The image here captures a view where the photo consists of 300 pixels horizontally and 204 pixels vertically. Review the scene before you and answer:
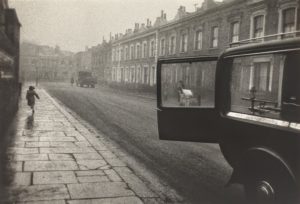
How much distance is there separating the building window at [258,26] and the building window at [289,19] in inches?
75.2

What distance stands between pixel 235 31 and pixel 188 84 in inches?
760

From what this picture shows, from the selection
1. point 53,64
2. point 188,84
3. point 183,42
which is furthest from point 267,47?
point 53,64

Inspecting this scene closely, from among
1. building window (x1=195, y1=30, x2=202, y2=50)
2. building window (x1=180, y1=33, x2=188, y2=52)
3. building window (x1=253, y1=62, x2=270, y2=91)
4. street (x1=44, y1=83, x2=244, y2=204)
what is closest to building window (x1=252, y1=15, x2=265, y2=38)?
building window (x1=195, y1=30, x2=202, y2=50)

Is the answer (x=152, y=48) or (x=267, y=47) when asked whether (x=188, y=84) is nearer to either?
(x=267, y=47)

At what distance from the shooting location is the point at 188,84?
18.7 ft

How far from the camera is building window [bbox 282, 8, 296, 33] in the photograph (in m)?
18.2

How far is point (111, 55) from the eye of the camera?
5909cm

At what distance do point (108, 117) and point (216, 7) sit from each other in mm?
14630

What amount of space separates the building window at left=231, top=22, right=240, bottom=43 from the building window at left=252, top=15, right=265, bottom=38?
1815 millimetres

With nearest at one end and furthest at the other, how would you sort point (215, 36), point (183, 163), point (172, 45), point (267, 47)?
point (267, 47), point (183, 163), point (215, 36), point (172, 45)

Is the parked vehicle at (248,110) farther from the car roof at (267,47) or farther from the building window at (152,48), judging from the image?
the building window at (152,48)

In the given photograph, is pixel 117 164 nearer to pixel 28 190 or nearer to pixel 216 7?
pixel 28 190

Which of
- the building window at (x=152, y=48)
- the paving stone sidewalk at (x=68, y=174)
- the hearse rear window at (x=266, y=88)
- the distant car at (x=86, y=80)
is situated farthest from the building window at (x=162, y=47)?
the hearse rear window at (x=266, y=88)

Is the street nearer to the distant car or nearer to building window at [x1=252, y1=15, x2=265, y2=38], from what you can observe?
building window at [x1=252, y1=15, x2=265, y2=38]
